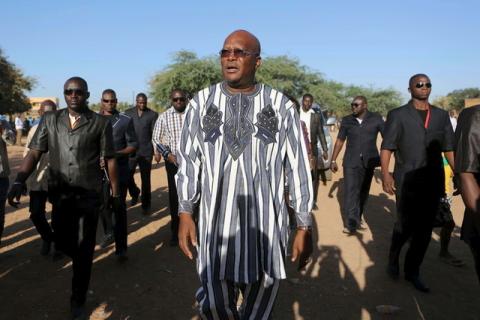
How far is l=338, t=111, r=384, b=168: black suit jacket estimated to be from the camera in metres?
6.79

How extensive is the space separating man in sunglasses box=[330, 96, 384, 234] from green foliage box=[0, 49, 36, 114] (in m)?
27.4

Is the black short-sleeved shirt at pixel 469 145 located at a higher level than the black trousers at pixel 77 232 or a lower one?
higher

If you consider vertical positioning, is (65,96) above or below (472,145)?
above

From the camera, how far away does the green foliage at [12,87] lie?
29.3m

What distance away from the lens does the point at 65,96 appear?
396cm

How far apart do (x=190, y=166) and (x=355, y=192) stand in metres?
4.78

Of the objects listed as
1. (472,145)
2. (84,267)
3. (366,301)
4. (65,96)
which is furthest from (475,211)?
(65,96)

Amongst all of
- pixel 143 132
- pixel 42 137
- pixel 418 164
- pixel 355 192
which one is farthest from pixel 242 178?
pixel 143 132

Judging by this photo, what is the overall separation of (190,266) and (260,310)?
2.83 m

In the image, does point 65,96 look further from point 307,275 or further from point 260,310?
point 307,275

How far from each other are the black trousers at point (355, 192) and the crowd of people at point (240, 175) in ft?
0.06

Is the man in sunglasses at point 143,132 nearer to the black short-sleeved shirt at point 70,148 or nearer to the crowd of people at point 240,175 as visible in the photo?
the crowd of people at point 240,175

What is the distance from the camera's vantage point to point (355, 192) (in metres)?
6.75

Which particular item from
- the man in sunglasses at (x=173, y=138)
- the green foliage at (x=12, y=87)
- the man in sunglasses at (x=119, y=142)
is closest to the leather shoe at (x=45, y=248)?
the man in sunglasses at (x=119, y=142)
